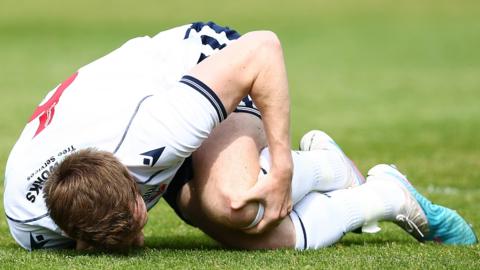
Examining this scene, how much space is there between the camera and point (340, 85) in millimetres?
14719

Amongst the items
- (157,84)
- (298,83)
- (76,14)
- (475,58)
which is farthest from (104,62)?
(76,14)

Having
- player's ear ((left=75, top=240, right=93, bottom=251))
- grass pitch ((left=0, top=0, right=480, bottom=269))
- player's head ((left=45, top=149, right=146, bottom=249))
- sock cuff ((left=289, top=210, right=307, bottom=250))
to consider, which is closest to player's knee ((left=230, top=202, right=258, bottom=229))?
grass pitch ((left=0, top=0, right=480, bottom=269))

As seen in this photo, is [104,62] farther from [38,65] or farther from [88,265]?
[38,65]

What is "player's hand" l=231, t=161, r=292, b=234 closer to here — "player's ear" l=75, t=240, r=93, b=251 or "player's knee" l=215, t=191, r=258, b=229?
"player's knee" l=215, t=191, r=258, b=229

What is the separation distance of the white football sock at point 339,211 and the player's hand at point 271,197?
22 cm

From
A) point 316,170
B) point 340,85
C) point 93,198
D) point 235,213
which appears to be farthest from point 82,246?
point 340,85

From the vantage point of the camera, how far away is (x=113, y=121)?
14.1ft

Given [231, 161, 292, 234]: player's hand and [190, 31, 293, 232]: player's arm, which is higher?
[190, 31, 293, 232]: player's arm

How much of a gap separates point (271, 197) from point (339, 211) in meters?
0.55

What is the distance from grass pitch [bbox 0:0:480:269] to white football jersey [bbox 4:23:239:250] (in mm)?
234

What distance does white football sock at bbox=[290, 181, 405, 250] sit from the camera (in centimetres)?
473

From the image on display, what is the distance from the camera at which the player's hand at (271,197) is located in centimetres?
438

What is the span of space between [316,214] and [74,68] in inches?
462

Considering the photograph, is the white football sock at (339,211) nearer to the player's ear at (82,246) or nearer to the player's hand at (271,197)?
the player's hand at (271,197)
